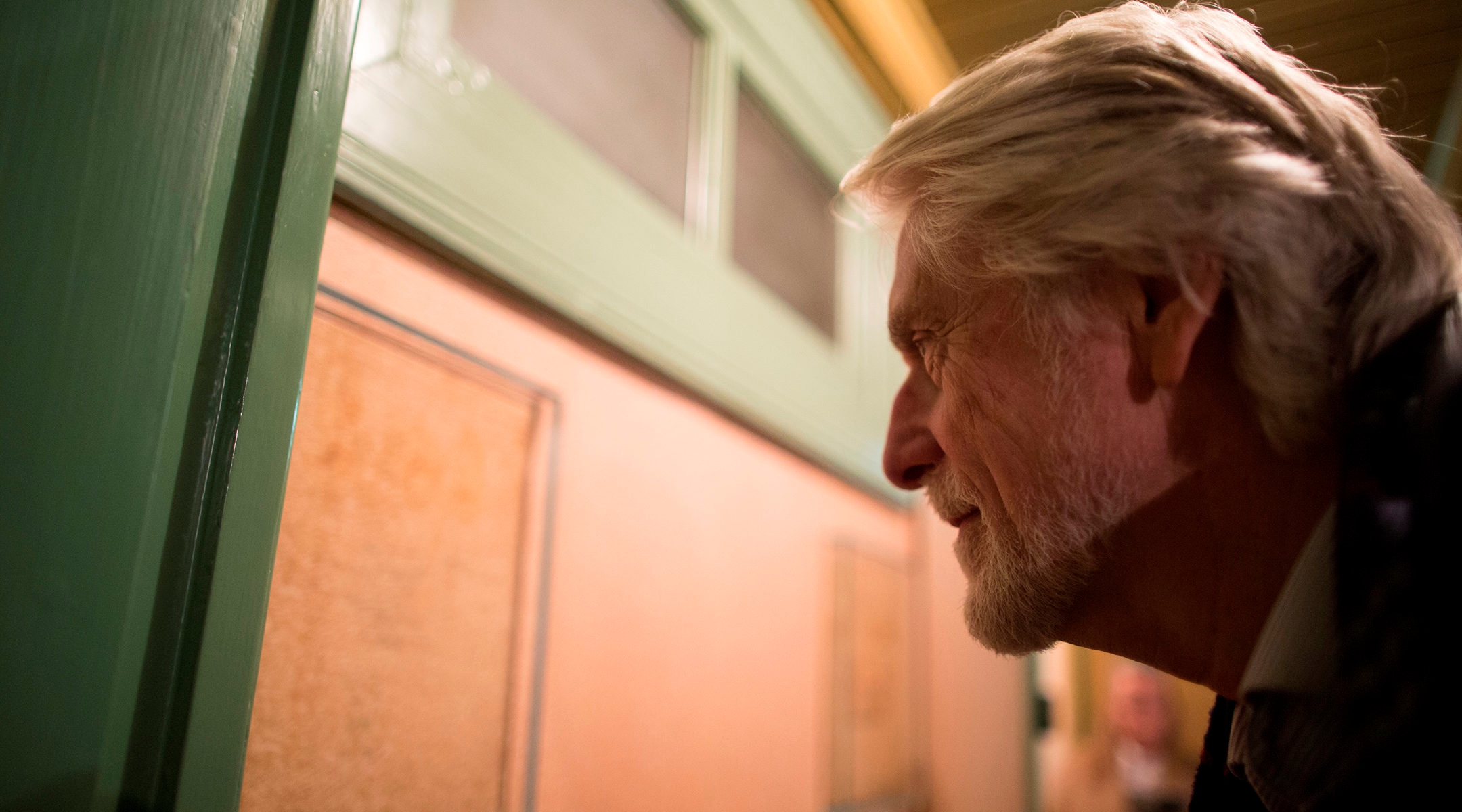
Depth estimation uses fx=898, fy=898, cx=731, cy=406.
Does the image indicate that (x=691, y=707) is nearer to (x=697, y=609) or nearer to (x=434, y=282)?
(x=697, y=609)

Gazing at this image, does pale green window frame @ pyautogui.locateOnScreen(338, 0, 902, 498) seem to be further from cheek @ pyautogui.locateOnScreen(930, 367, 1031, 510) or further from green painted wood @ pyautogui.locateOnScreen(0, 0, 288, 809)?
cheek @ pyautogui.locateOnScreen(930, 367, 1031, 510)

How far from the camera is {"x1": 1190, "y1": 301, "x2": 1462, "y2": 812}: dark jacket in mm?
605

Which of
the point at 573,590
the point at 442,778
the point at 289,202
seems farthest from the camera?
the point at 573,590

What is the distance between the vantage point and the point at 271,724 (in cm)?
98

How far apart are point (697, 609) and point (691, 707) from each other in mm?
185

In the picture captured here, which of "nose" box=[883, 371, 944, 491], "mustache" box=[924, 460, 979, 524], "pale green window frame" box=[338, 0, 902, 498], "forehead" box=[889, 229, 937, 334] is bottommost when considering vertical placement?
"mustache" box=[924, 460, 979, 524]

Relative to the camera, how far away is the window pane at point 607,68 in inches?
57.1

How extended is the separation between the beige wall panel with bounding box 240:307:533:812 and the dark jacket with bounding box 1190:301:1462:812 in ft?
3.15

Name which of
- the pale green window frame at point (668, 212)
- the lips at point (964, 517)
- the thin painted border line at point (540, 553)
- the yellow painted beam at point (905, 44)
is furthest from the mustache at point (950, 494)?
the yellow painted beam at point (905, 44)

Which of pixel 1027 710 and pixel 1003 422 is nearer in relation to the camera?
pixel 1003 422

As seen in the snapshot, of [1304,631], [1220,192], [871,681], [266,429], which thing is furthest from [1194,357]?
[871,681]

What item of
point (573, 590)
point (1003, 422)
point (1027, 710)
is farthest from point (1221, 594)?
point (1027, 710)

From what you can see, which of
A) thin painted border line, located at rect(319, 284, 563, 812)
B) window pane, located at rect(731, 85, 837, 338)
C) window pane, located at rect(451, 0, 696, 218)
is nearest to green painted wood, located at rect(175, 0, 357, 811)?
thin painted border line, located at rect(319, 284, 563, 812)

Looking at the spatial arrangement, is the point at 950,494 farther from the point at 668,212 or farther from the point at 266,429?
the point at 668,212
